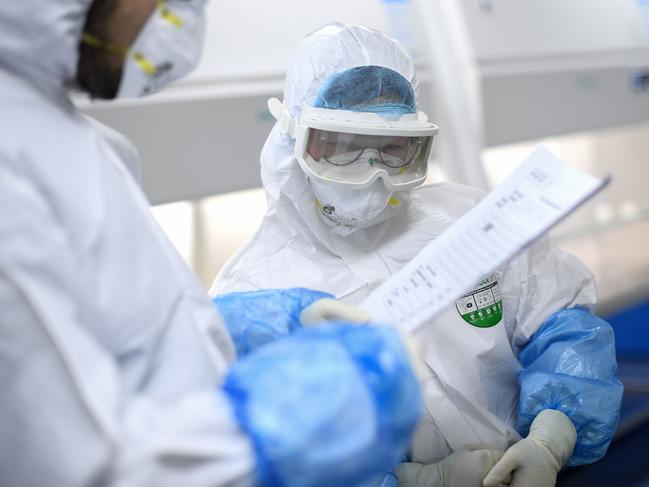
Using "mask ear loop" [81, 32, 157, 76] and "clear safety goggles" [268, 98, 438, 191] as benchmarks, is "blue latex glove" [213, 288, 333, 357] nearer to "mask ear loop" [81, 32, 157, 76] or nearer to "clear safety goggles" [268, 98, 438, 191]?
"clear safety goggles" [268, 98, 438, 191]

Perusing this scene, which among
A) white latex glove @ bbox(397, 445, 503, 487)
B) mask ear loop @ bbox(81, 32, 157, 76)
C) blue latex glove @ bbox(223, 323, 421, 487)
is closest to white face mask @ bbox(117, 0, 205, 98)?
mask ear loop @ bbox(81, 32, 157, 76)

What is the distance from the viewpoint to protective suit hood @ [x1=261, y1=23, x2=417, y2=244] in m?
1.32

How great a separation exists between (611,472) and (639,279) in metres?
1.65

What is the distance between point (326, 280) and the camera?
53.3 inches

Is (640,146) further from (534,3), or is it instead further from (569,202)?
(569,202)

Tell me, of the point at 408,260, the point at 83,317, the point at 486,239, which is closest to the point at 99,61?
the point at 83,317

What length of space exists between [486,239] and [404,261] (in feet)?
1.52

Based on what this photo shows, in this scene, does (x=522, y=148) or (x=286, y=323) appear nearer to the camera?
(x=286, y=323)

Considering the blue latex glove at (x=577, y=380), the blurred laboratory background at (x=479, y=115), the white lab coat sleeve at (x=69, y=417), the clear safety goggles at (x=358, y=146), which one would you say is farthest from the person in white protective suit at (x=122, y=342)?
the blurred laboratory background at (x=479, y=115)

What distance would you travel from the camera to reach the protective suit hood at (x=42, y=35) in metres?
0.71

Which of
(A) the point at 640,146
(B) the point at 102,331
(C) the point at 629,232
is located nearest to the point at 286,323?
(B) the point at 102,331

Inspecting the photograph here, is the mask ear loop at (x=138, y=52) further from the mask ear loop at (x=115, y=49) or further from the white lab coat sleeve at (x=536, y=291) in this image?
the white lab coat sleeve at (x=536, y=291)

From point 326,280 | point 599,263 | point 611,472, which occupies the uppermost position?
point 326,280

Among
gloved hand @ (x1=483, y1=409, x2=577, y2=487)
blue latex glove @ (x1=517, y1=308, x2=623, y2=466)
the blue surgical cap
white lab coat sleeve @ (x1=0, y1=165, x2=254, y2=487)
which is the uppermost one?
the blue surgical cap
